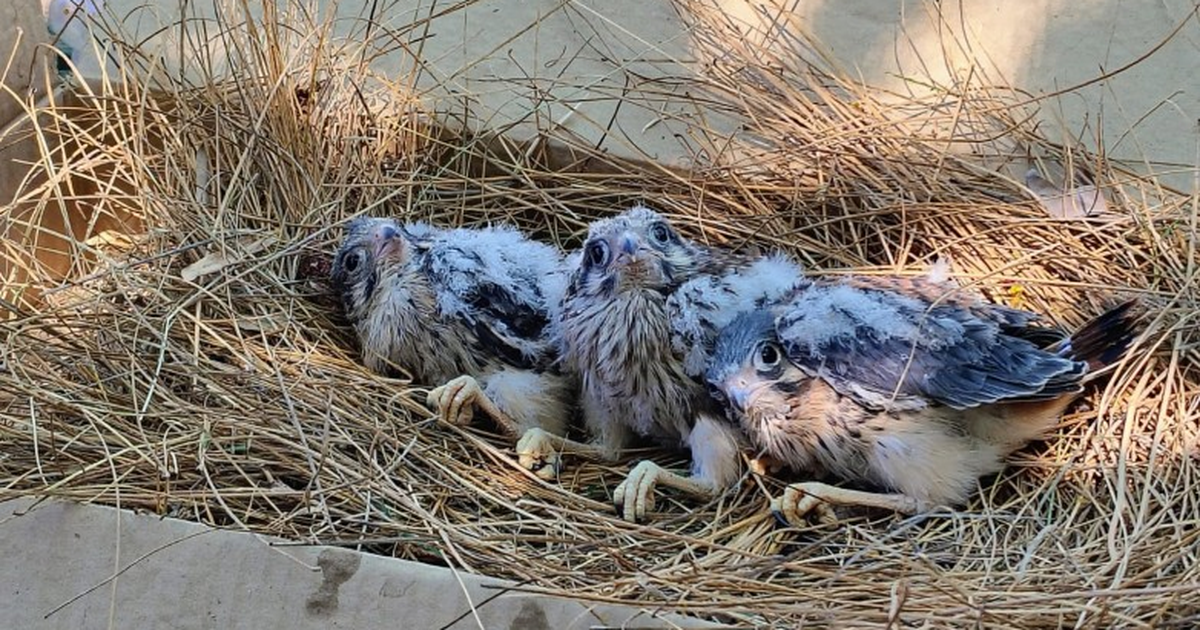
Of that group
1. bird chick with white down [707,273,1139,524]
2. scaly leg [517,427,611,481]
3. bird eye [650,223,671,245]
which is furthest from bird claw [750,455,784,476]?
bird eye [650,223,671,245]

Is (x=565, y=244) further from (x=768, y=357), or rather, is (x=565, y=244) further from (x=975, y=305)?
(x=975, y=305)

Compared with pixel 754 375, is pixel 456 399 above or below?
below

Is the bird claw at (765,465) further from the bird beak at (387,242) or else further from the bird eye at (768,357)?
the bird beak at (387,242)

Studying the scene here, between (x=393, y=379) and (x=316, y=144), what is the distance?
92cm

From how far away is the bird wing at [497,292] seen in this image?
3.33 m

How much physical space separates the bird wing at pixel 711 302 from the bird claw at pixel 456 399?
20.1 inches

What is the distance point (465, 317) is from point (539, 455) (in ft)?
1.45

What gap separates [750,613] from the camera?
240 centimetres

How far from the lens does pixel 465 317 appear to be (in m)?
3.32

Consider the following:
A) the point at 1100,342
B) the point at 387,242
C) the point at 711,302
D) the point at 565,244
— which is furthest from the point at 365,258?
the point at 1100,342

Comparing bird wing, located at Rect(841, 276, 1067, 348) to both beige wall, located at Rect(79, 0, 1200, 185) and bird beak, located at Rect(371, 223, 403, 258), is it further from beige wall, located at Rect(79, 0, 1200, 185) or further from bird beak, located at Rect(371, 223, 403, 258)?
bird beak, located at Rect(371, 223, 403, 258)

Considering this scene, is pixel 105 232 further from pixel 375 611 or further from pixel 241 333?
pixel 375 611

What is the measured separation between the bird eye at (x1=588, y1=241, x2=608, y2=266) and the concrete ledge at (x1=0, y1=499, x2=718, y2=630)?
2.98 feet

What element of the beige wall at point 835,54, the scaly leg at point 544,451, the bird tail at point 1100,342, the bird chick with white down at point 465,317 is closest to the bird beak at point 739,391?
the scaly leg at point 544,451
